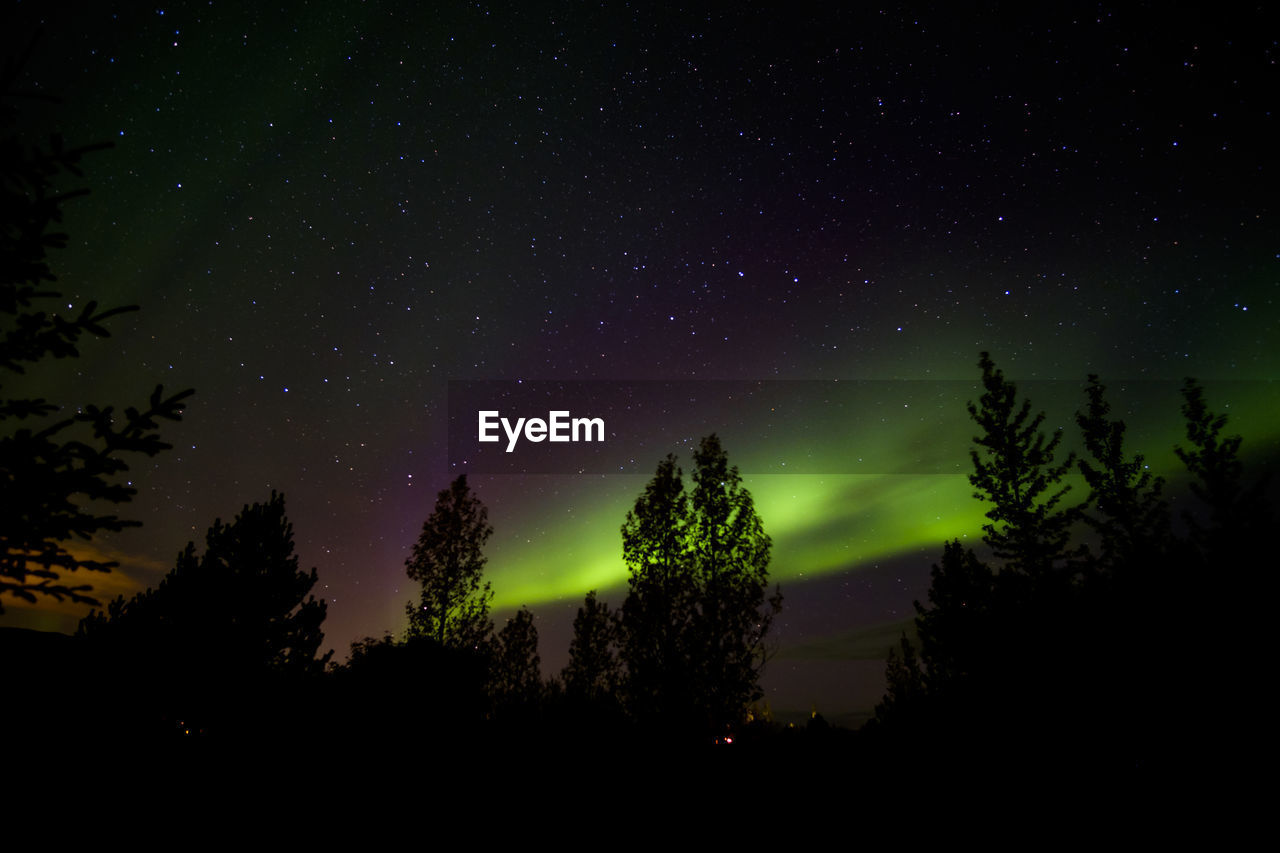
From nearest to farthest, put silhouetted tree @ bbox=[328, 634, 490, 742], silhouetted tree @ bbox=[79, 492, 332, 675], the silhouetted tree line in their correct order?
the silhouetted tree line, silhouetted tree @ bbox=[328, 634, 490, 742], silhouetted tree @ bbox=[79, 492, 332, 675]

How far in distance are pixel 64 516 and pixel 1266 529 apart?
14253 mm

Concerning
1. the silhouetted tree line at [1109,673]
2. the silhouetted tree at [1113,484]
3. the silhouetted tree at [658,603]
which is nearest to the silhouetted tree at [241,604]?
the silhouetted tree at [658,603]

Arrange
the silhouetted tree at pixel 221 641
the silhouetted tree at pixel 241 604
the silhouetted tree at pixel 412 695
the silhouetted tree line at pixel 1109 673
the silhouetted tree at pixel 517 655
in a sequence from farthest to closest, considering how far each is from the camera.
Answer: the silhouetted tree at pixel 517 655 < the silhouetted tree at pixel 241 604 < the silhouetted tree at pixel 412 695 < the silhouetted tree at pixel 221 641 < the silhouetted tree line at pixel 1109 673

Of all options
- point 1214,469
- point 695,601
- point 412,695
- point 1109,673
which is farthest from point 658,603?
point 1214,469

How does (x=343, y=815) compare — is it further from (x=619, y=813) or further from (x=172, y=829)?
(x=619, y=813)

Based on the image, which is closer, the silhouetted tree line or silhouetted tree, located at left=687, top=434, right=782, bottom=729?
the silhouetted tree line

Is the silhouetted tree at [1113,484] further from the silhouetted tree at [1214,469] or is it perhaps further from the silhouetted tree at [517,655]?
the silhouetted tree at [517,655]

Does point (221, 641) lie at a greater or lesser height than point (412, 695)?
greater

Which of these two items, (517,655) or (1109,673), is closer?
(1109,673)

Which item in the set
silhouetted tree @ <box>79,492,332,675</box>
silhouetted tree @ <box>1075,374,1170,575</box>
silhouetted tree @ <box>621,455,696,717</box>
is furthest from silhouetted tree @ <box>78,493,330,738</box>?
silhouetted tree @ <box>1075,374,1170,575</box>

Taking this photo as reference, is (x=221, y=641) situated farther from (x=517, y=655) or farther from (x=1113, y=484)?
(x=1113, y=484)

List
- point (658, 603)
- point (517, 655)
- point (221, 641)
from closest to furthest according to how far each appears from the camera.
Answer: point (221, 641)
point (658, 603)
point (517, 655)

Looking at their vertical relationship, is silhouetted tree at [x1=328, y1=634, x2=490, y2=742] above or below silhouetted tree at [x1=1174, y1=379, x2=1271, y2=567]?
below

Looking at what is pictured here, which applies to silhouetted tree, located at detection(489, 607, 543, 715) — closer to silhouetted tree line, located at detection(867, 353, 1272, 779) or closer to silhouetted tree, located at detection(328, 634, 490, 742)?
silhouetted tree, located at detection(328, 634, 490, 742)
